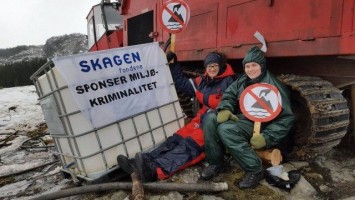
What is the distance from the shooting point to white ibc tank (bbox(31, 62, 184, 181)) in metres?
3.82

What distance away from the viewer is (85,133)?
3.85 meters

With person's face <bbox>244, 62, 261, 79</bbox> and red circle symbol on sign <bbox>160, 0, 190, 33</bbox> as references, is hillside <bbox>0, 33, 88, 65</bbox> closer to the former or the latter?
red circle symbol on sign <bbox>160, 0, 190, 33</bbox>

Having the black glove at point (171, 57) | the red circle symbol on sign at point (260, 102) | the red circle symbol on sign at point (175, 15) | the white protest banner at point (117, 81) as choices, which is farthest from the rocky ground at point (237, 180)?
the red circle symbol on sign at point (175, 15)

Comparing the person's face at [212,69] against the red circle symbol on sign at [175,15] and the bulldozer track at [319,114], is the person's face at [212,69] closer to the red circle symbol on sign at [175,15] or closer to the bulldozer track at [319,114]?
the bulldozer track at [319,114]

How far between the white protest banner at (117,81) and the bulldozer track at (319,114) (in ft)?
5.04

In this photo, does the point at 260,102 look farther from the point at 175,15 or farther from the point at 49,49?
the point at 49,49

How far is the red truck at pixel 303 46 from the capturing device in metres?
3.50

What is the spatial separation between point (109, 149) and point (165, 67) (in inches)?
51.8

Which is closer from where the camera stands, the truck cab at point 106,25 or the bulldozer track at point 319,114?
the bulldozer track at point 319,114

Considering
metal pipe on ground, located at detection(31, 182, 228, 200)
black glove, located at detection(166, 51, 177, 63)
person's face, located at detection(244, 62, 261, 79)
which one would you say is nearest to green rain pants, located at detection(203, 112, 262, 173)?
metal pipe on ground, located at detection(31, 182, 228, 200)

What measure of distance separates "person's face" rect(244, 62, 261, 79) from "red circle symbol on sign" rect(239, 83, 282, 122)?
170 millimetres

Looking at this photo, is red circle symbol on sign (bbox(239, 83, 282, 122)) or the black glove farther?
the black glove

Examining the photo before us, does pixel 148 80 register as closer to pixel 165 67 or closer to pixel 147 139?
pixel 165 67

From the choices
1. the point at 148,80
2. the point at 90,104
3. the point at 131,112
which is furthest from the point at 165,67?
the point at 90,104
